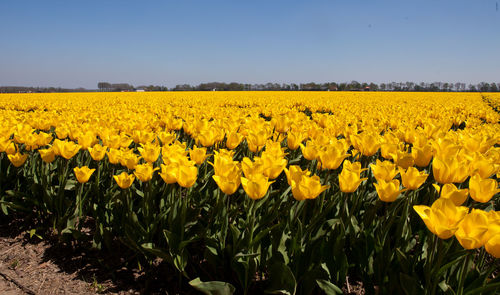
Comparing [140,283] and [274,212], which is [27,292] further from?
[274,212]

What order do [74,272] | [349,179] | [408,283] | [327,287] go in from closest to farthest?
[408,283] → [327,287] → [349,179] → [74,272]

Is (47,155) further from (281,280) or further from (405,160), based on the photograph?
(405,160)

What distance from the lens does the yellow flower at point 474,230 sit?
1265 mm

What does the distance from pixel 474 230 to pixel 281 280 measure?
1.05m

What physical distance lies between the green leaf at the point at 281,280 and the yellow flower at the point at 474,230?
0.88m

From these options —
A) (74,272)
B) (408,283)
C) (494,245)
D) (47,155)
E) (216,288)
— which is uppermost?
(47,155)

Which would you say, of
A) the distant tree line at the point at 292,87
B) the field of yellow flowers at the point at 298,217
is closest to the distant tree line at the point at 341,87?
the distant tree line at the point at 292,87

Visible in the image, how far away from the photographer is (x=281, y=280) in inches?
73.5

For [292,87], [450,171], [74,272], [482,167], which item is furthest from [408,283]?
[292,87]

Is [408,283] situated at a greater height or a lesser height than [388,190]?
lesser

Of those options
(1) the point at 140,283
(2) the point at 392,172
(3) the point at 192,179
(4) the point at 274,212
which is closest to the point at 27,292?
(1) the point at 140,283

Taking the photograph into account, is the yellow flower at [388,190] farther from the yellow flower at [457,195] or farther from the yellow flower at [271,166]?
the yellow flower at [271,166]

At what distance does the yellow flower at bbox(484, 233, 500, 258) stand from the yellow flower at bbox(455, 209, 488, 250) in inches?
0.8

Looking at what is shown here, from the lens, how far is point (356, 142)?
299 centimetres
